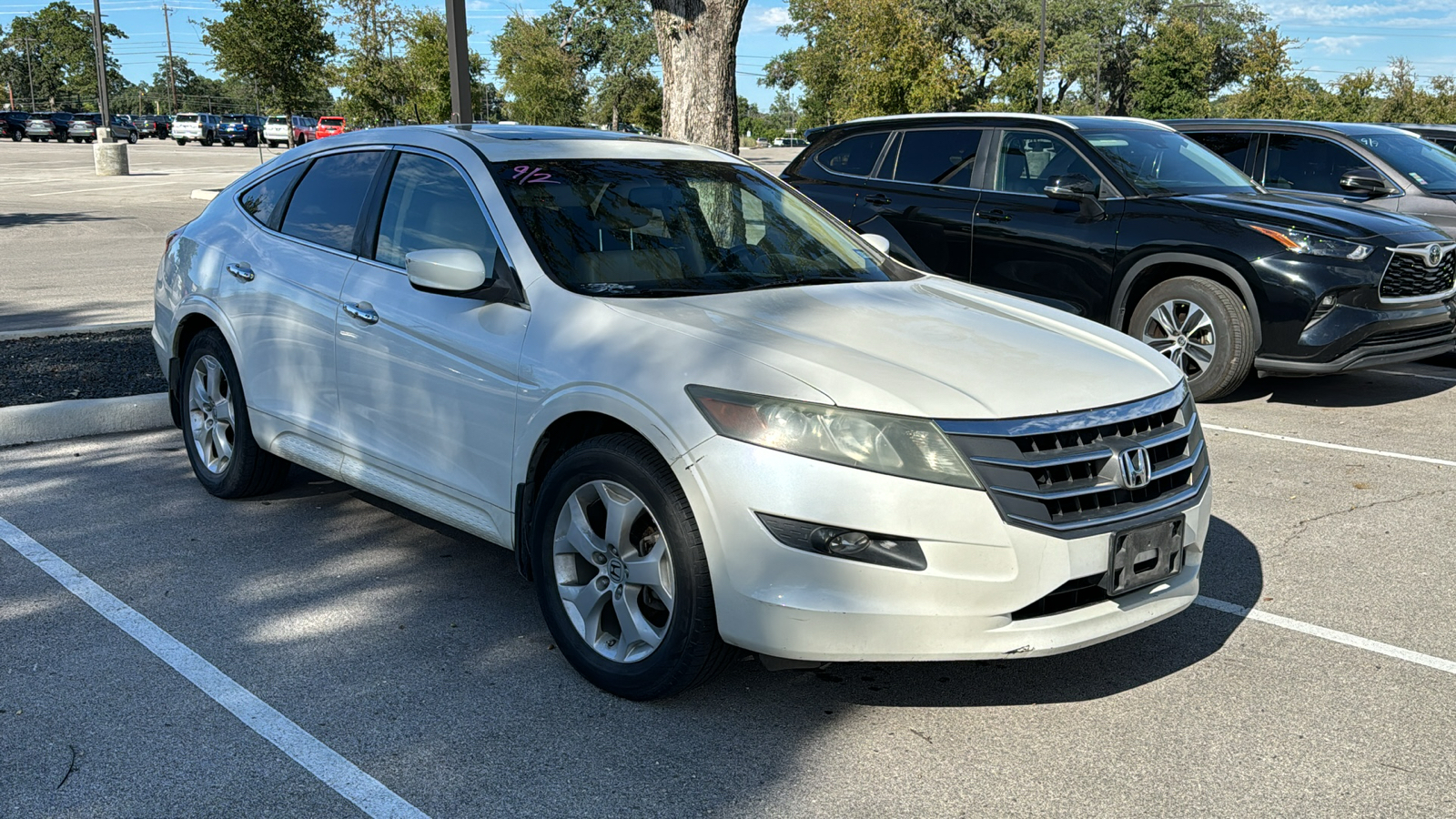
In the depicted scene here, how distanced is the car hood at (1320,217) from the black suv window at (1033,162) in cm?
76

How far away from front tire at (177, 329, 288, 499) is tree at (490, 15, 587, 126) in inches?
1793

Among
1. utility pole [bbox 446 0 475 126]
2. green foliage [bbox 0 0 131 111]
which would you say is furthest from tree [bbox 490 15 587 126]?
green foliage [bbox 0 0 131 111]

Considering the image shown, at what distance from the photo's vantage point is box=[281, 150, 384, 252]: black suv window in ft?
16.1

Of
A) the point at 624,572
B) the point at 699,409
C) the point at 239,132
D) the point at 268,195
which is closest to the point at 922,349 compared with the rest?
the point at 699,409

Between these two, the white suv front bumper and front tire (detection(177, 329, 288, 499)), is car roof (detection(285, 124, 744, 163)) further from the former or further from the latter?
the white suv front bumper

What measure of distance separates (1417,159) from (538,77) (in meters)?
45.1

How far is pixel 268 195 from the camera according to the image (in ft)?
18.1

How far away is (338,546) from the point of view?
16.6 ft

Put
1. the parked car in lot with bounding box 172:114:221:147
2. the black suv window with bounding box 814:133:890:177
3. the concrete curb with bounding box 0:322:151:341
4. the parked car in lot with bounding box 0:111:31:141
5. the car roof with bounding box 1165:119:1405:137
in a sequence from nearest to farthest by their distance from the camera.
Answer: the concrete curb with bounding box 0:322:151:341
the black suv window with bounding box 814:133:890:177
the car roof with bounding box 1165:119:1405:137
the parked car in lot with bounding box 0:111:31:141
the parked car in lot with bounding box 172:114:221:147

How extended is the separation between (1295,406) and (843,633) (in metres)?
6.03

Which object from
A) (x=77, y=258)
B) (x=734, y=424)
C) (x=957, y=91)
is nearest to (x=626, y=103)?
(x=957, y=91)

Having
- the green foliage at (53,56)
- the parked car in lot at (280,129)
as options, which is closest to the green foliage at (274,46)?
the parked car in lot at (280,129)

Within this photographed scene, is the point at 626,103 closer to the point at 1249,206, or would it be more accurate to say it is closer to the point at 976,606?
the point at 1249,206

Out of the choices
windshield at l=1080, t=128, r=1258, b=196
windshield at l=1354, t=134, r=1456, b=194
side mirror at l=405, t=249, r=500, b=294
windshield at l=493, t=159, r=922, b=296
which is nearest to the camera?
side mirror at l=405, t=249, r=500, b=294
